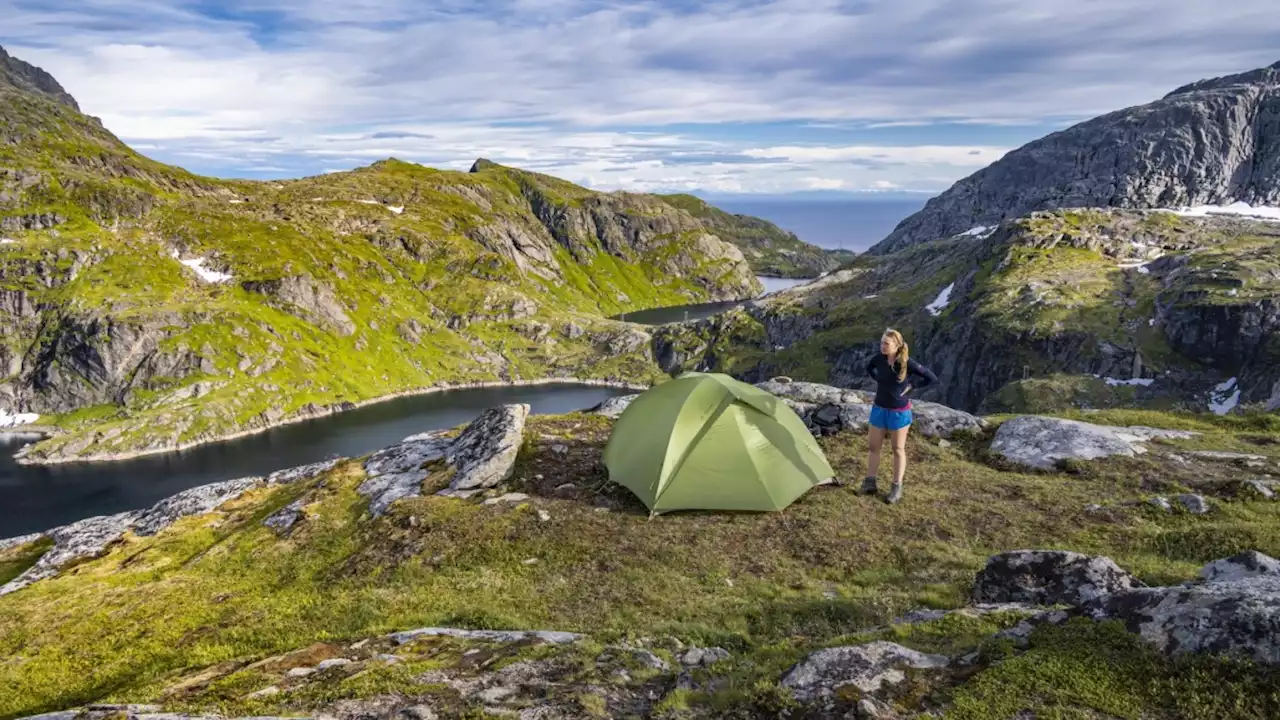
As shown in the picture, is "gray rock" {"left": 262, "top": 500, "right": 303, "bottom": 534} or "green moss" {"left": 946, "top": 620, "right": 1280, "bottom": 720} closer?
"green moss" {"left": 946, "top": 620, "right": 1280, "bottom": 720}

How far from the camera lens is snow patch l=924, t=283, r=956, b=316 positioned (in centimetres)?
18319

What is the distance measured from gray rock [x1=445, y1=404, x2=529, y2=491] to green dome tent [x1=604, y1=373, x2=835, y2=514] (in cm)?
352

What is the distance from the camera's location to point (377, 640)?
11.9 metres

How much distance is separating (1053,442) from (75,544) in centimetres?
3731

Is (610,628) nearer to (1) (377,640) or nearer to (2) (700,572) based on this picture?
(2) (700,572)

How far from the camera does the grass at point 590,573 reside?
494 inches

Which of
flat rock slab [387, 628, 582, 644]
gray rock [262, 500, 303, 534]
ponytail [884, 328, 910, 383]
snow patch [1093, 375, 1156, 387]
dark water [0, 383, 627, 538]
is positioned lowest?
dark water [0, 383, 627, 538]

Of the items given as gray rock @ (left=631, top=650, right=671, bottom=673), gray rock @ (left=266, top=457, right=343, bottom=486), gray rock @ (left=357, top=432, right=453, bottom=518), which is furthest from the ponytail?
gray rock @ (left=266, top=457, right=343, bottom=486)

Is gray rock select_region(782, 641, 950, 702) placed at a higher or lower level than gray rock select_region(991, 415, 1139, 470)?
higher

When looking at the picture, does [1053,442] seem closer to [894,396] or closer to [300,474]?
[894,396]

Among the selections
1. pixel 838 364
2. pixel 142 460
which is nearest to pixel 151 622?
pixel 142 460

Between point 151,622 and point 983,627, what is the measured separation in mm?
18107

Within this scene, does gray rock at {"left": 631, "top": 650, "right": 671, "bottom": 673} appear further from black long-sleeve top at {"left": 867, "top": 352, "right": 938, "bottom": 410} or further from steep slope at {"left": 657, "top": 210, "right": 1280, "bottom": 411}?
Result: steep slope at {"left": 657, "top": 210, "right": 1280, "bottom": 411}

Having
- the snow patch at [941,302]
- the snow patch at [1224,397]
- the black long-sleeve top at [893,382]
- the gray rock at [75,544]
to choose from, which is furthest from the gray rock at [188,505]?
the snow patch at [941,302]
